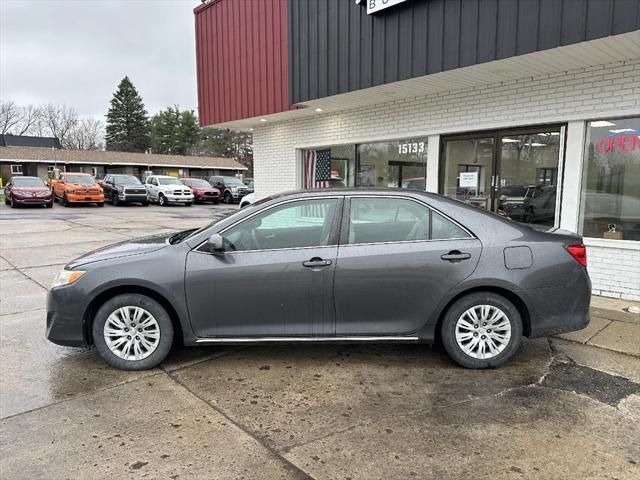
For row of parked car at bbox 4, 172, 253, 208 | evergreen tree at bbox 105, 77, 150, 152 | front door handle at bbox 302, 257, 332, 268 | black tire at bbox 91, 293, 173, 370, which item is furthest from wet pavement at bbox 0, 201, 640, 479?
evergreen tree at bbox 105, 77, 150, 152

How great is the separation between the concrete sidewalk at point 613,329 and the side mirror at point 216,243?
3.58 meters

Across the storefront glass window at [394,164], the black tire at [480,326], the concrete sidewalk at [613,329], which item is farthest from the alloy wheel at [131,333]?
the storefront glass window at [394,164]

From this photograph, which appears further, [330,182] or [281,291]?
[330,182]

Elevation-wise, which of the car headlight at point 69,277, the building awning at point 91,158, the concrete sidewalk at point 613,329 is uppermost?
the building awning at point 91,158

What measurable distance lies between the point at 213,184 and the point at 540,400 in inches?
1183

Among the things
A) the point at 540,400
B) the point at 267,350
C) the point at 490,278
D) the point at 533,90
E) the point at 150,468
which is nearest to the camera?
the point at 150,468

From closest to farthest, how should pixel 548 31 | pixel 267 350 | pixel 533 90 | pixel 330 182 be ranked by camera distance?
pixel 267 350 < pixel 548 31 < pixel 533 90 < pixel 330 182

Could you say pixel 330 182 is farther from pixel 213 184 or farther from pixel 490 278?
pixel 213 184

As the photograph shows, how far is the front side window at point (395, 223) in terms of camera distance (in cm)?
398

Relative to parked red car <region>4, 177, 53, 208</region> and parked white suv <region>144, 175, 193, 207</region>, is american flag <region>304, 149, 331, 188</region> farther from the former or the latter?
parked red car <region>4, 177, 53, 208</region>

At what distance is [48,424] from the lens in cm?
319

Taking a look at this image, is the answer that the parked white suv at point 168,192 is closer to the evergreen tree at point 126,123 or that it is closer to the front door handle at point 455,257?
the front door handle at point 455,257

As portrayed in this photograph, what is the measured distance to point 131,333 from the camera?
3953 mm

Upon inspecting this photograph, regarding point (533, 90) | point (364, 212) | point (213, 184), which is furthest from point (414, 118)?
point (213, 184)
